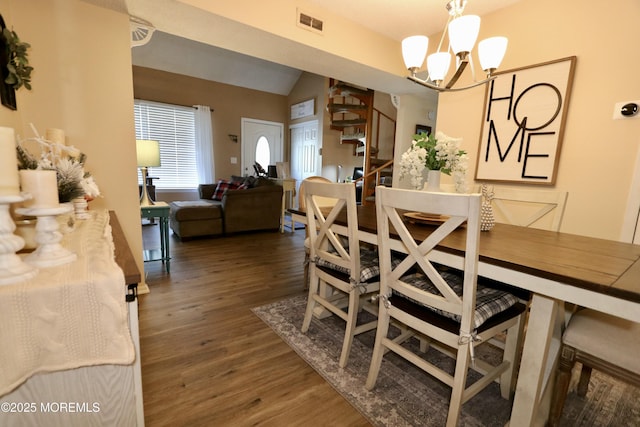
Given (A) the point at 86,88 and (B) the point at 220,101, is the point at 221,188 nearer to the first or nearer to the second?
(B) the point at 220,101

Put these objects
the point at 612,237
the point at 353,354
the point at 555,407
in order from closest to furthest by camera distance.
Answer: the point at 555,407, the point at 353,354, the point at 612,237

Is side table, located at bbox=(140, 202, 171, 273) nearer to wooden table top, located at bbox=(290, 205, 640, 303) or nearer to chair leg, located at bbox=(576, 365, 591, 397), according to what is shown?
wooden table top, located at bbox=(290, 205, 640, 303)

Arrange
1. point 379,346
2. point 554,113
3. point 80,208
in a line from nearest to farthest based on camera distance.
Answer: point 379,346
point 80,208
point 554,113

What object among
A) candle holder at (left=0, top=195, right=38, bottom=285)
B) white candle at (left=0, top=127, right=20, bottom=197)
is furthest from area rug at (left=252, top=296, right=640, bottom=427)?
white candle at (left=0, top=127, right=20, bottom=197)

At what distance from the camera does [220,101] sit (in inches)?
251

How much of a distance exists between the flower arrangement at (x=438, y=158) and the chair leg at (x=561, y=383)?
2.84 ft

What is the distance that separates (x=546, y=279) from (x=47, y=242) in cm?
156

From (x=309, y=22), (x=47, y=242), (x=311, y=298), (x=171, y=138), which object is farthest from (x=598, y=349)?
(x=171, y=138)

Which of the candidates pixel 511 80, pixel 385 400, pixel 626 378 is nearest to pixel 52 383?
pixel 385 400

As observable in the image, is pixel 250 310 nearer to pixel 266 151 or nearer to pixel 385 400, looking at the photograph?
pixel 385 400

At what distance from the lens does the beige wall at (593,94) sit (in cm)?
203

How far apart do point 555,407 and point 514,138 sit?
212 cm

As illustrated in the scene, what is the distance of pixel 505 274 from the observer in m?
1.08

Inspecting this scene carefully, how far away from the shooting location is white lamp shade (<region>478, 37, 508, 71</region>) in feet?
5.40
